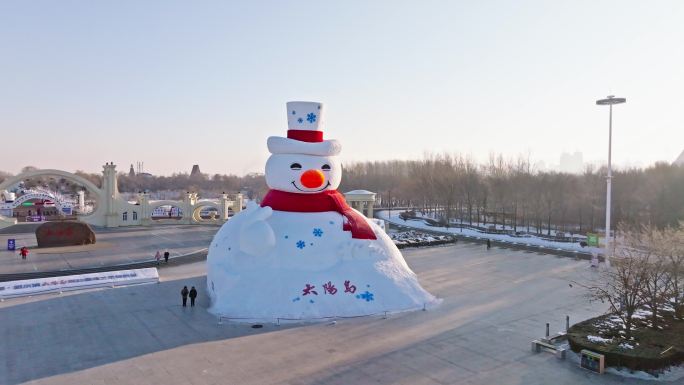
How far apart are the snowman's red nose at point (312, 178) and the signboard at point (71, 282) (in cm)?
1002

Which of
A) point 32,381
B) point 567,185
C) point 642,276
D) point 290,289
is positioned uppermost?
point 567,185

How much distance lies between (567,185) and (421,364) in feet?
167

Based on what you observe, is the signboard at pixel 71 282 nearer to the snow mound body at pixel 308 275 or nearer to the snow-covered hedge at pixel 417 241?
the snow mound body at pixel 308 275

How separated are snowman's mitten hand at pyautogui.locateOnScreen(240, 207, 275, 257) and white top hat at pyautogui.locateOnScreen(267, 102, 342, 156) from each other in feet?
10.2

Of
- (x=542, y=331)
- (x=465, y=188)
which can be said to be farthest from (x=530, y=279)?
(x=465, y=188)

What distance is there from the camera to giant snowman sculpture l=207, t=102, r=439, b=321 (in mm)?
16734

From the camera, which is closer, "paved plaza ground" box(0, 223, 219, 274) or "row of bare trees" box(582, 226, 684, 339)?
"row of bare trees" box(582, 226, 684, 339)

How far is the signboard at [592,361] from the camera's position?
12477 mm

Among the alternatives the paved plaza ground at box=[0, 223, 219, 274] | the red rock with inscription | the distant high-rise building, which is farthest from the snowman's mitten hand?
the distant high-rise building

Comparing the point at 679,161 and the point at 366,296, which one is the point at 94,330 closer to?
the point at 366,296

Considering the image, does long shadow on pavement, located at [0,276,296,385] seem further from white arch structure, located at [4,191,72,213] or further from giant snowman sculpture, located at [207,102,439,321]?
white arch structure, located at [4,191,72,213]

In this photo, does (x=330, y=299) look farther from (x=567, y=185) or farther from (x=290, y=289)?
(x=567, y=185)

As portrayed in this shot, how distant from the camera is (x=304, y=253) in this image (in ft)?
57.3

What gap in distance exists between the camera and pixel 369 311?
16938 millimetres
